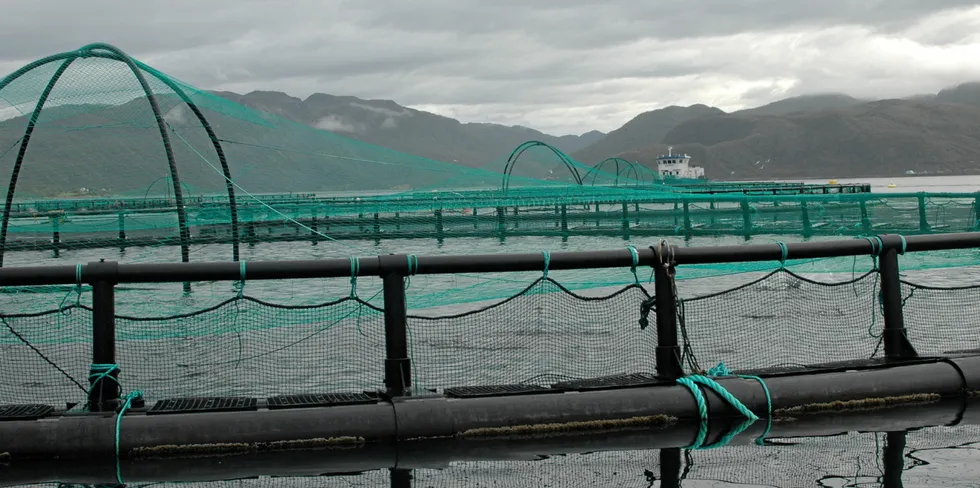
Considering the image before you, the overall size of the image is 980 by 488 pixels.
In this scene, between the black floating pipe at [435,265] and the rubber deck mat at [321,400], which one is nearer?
the black floating pipe at [435,265]

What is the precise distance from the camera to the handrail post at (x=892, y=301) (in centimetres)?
764

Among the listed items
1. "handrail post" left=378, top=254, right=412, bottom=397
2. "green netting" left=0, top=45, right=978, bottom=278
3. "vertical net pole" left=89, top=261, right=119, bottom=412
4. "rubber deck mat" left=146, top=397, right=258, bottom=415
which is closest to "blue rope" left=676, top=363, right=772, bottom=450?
"handrail post" left=378, top=254, right=412, bottom=397

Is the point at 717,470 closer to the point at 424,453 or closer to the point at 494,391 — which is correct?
the point at 494,391

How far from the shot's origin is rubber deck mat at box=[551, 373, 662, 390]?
6.98 meters

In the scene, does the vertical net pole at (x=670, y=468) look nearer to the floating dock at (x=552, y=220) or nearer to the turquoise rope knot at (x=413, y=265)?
the turquoise rope knot at (x=413, y=265)

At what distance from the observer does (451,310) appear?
59.7ft

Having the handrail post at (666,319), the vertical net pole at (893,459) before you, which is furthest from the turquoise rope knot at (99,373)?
the vertical net pole at (893,459)

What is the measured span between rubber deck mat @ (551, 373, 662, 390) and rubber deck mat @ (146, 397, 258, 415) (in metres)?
2.13

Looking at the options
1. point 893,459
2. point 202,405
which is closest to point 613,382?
point 893,459

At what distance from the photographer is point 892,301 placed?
25.2ft

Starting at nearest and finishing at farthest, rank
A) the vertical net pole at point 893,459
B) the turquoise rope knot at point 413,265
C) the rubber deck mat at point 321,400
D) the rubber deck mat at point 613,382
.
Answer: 1. the vertical net pole at point 893,459
2. the rubber deck mat at point 321,400
3. the turquoise rope knot at point 413,265
4. the rubber deck mat at point 613,382

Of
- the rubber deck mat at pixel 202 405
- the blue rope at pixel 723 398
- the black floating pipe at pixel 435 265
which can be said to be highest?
the black floating pipe at pixel 435 265

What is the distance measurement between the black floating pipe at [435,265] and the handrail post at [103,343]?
7 centimetres

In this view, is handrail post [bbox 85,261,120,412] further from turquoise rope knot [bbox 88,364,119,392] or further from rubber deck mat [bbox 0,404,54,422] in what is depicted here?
rubber deck mat [bbox 0,404,54,422]
